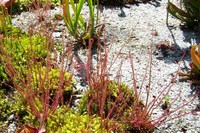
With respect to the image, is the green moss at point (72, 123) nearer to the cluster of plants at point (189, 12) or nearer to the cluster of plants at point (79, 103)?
the cluster of plants at point (79, 103)

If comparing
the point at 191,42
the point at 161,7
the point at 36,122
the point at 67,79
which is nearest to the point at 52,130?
the point at 36,122

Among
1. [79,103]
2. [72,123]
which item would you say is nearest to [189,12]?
[79,103]

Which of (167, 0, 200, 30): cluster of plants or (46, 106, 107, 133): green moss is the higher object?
(167, 0, 200, 30): cluster of plants

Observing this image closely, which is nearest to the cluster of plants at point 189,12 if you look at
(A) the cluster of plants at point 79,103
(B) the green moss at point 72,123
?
(A) the cluster of plants at point 79,103

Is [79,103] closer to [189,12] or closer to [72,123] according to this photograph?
[72,123]

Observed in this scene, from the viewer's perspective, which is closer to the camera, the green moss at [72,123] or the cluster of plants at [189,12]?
the green moss at [72,123]

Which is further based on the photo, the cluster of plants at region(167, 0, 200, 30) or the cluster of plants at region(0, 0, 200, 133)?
the cluster of plants at region(167, 0, 200, 30)

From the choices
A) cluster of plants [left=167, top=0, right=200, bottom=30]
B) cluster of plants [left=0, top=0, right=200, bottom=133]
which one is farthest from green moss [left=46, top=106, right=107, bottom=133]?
cluster of plants [left=167, top=0, right=200, bottom=30]

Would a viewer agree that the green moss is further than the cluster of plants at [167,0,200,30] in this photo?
A: No

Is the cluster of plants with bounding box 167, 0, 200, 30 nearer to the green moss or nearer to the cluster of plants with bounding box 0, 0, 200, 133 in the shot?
the cluster of plants with bounding box 0, 0, 200, 133

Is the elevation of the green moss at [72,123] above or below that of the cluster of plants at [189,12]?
below

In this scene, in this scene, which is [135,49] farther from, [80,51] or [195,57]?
[195,57]
